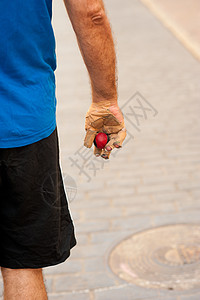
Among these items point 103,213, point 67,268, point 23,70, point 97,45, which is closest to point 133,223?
point 103,213

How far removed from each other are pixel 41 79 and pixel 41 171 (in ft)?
1.14

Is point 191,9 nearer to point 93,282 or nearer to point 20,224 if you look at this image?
point 93,282

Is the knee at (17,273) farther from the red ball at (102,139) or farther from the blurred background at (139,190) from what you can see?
the blurred background at (139,190)

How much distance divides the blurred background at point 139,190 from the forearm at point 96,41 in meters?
1.46

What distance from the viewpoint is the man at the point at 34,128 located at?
199 centimetres

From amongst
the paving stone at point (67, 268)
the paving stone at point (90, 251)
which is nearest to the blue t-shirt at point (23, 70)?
the paving stone at point (67, 268)

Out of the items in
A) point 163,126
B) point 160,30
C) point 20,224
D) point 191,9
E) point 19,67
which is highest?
point 19,67

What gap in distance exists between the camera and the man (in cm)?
199

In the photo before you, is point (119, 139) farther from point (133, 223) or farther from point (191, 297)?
point (133, 223)

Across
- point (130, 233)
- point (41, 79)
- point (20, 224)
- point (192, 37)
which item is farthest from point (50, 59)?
point (192, 37)

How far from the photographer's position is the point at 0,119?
1.99m

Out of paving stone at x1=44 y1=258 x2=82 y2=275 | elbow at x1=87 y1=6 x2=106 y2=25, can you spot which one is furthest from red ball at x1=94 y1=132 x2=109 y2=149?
paving stone at x1=44 y1=258 x2=82 y2=275

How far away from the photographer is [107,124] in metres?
2.40

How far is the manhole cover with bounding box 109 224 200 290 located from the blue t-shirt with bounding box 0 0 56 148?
5.44 feet
